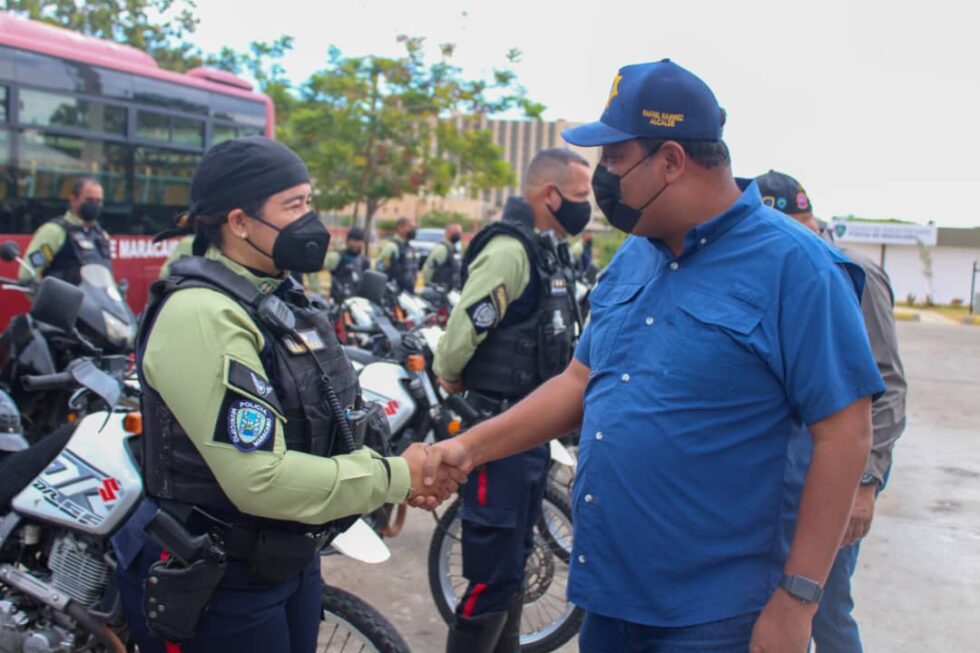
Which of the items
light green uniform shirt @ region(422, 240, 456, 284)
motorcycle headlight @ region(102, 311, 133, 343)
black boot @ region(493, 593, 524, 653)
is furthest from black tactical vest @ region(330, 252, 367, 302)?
black boot @ region(493, 593, 524, 653)

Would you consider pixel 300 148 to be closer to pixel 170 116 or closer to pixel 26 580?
pixel 170 116

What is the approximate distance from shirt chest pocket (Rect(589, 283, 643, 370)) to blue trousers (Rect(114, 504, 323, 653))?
93 centimetres

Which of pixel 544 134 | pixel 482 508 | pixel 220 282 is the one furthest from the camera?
pixel 544 134

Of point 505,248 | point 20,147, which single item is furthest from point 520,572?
point 20,147

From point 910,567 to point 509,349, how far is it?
287 centimetres

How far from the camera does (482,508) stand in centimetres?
332

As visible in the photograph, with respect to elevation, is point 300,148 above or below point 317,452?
above

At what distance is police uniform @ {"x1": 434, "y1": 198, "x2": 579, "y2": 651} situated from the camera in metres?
3.31

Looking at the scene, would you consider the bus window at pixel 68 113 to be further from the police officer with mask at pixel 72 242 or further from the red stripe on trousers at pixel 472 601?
the red stripe on trousers at pixel 472 601

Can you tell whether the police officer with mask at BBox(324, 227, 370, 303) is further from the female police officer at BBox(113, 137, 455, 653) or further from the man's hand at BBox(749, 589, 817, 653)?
the man's hand at BBox(749, 589, 817, 653)

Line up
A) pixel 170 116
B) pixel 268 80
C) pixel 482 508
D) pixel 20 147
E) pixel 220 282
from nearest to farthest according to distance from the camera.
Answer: pixel 220 282
pixel 482 508
pixel 20 147
pixel 170 116
pixel 268 80

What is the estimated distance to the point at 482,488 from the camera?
130 inches

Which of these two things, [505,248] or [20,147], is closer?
[505,248]

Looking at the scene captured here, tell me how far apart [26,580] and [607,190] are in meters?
2.10
